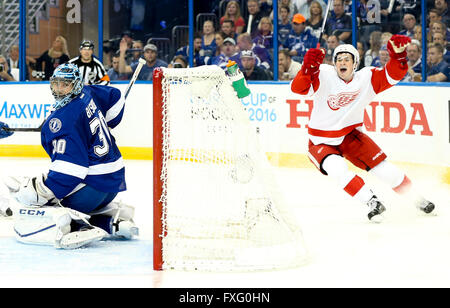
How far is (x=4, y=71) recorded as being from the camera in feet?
33.7

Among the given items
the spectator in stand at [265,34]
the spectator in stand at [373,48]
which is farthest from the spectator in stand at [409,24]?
the spectator in stand at [265,34]

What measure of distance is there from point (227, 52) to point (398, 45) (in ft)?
13.6

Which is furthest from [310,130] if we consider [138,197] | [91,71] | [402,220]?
[91,71]

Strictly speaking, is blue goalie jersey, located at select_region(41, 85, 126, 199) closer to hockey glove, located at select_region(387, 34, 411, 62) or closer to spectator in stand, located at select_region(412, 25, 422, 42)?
hockey glove, located at select_region(387, 34, 411, 62)

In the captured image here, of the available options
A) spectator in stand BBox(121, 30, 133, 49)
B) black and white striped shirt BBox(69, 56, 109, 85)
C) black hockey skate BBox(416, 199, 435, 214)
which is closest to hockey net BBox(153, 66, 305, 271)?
black hockey skate BBox(416, 199, 435, 214)

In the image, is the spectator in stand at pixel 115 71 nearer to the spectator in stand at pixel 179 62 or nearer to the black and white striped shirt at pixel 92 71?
the spectator in stand at pixel 179 62

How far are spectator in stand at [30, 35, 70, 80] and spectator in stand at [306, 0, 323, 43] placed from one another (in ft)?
8.76

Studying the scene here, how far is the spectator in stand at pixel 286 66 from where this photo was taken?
920 cm

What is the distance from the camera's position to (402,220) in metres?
5.79

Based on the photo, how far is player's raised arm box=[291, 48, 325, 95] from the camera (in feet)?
17.8

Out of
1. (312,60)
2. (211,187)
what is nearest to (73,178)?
(211,187)

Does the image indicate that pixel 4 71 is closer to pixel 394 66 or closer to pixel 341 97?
pixel 341 97

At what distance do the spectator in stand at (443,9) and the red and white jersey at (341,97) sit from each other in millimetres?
2452
